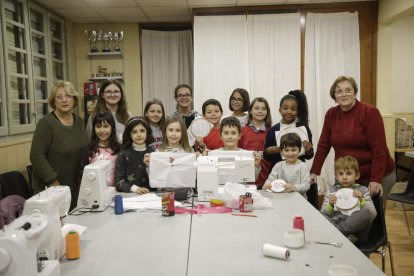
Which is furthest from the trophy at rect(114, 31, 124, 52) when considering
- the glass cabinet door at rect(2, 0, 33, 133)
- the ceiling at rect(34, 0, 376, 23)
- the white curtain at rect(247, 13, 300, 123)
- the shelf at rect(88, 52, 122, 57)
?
the white curtain at rect(247, 13, 300, 123)

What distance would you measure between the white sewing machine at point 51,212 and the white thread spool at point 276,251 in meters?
0.87

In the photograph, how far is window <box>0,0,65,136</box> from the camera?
3650mm

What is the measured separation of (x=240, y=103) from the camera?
336 centimetres

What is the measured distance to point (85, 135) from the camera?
310 centimetres

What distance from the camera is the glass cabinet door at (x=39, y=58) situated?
14.2 ft

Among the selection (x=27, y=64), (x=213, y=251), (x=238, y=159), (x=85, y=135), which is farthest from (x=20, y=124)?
(x=213, y=251)

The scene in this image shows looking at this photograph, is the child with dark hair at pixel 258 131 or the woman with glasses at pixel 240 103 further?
the woman with glasses at pixel 240 103

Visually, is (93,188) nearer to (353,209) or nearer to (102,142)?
(102,142)

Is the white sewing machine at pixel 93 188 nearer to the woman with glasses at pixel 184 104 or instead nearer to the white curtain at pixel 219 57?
the woman with glasses at pixel 184 104

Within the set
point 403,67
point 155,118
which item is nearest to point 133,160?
point 155,118

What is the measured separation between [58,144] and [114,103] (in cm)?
64

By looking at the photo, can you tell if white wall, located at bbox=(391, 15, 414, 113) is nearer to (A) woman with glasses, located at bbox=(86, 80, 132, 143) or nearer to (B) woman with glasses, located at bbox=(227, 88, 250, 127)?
(B) woman with glasses, located at bbox=(227, 88, 250, 127)

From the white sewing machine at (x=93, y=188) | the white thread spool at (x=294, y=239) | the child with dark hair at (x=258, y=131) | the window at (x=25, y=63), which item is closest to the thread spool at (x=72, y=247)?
the white sewing machine at (x=93, y=188)

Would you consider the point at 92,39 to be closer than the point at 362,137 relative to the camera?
No
